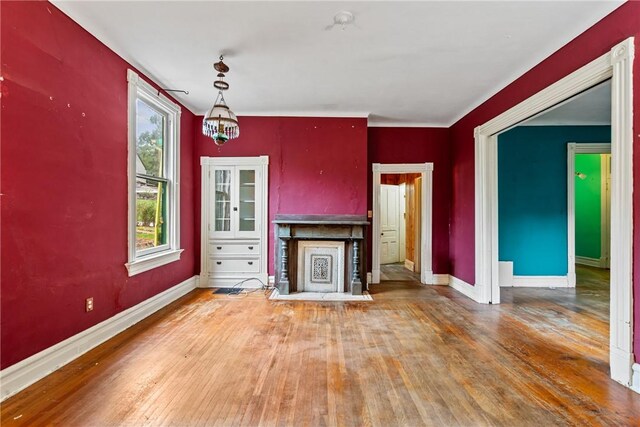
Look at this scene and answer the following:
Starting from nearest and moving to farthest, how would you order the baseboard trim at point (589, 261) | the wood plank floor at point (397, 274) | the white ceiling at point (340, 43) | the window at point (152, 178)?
1. the white ceiling at point (340, 43)
2. the window at point (152, 178)
3. the wood plank floor at point (397, 274)
4. the baseboard trim at point (589, 261)

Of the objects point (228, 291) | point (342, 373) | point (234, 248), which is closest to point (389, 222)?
point (234, 248)

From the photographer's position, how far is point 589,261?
691 centimetres

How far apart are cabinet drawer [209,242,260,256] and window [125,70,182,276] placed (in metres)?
0.71

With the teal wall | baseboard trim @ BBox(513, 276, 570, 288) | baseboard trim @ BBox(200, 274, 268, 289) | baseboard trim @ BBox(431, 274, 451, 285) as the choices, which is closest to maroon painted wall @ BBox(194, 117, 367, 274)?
baseboard trim @ BBox(200, 274, 268, 289)

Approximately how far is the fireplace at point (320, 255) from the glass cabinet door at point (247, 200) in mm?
624

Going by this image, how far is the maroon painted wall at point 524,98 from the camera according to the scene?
214cm

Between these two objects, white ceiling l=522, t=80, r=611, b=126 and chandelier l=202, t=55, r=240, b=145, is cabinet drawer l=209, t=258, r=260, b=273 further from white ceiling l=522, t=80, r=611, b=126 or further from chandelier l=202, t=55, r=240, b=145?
white ceiling l=522, t=80, r=611, b=126

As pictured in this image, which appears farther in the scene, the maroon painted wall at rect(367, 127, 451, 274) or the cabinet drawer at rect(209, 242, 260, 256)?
the maroon painted wall at rect(367, 127, 451, 274)

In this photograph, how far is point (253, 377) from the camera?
2.31 metres

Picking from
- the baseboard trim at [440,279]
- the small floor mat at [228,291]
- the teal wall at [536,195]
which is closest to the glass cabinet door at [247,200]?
the small floor mat at [228,291]

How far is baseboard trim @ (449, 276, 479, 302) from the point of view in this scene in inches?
175

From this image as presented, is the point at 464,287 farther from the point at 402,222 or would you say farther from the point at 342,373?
the point at 402,222

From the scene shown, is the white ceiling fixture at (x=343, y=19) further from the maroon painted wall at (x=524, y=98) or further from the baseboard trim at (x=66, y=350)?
the baseboard trim at (x=66, y=350)

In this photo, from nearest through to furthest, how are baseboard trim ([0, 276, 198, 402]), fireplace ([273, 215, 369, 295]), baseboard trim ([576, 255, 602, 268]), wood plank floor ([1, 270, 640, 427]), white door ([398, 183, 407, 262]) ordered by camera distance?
wood plank floor ([1, 270, 640, 427]) → baseboard trim ([0, 276, 198, 402]) → fireplace ([273, 215, 369, 295]) → baseboard trim ([576, 255, 602, 268]) → white door ([398, 183, 407, 262])
